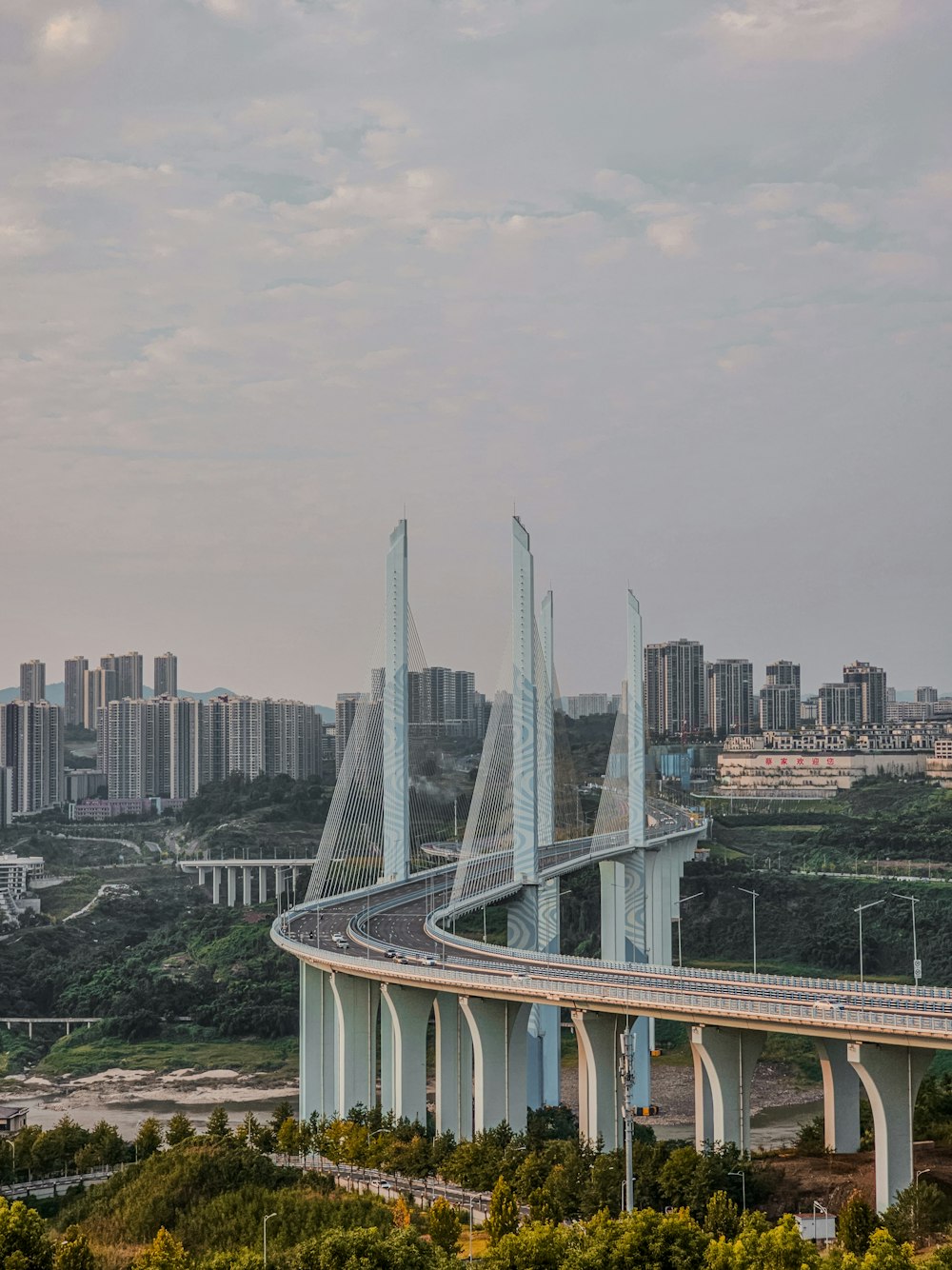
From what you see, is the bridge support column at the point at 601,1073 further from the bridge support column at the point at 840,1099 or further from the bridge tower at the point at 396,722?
→ the bridge tower at the point at 396,722

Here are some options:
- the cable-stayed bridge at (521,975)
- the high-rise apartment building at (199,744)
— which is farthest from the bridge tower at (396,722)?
the high-rise apartment building at (199,744)

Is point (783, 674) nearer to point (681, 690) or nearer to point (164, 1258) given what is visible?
point (681, 690)

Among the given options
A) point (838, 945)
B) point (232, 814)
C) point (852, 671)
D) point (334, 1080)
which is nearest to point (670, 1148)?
point (334, 1080)

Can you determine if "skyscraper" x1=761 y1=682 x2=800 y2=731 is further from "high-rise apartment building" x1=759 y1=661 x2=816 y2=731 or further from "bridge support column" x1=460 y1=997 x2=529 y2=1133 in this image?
"bridge support column" x1=460 y1=997 x2=529 y2=1133

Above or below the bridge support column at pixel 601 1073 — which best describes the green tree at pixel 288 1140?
below

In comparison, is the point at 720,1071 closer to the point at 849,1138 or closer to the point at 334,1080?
the point at 849,1138

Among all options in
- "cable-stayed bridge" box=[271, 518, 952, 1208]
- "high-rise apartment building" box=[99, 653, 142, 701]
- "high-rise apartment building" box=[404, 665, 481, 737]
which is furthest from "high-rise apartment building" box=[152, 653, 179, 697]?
"cable-stayed bridge" box=[271, 518, 952, 1208]
